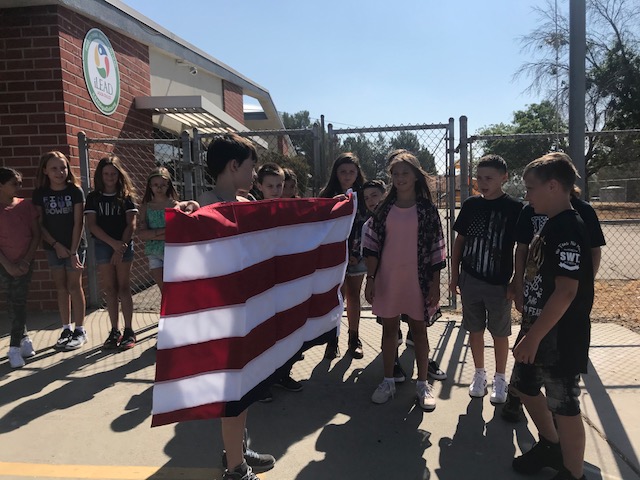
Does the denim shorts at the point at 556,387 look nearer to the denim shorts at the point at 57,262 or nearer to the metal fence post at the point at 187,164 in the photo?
the metal fence post at the point at 187,164

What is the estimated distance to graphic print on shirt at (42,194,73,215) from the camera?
4.75 meters

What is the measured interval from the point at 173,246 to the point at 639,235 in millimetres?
16868

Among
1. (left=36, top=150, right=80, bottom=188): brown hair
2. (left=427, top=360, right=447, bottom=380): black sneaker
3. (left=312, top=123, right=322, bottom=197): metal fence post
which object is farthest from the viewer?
(left=312, top=123, right=322, bottom=197): metal fence post

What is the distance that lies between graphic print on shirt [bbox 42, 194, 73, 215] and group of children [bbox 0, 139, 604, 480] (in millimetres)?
10

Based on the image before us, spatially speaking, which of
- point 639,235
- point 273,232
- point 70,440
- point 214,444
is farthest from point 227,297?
point 639,235

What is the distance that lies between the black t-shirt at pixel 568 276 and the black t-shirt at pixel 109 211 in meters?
4.03

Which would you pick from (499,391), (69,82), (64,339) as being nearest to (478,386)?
(499,391)

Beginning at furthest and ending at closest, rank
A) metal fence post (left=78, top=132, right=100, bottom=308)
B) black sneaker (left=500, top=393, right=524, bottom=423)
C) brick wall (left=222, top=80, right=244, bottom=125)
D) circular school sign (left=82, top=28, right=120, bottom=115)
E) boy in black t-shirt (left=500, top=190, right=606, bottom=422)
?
brick wall (left=222, top=80, right=244, bottom=125), circular school sign (left=82, top=28, right=120, bottom=115), metal fence post (left=78, top=132, right=100, bottom=308), black sneaker (left=500, top=393, right=524, bottom=423), boy in black t-shirt (left=500, top=190, right=606, bottom=422)

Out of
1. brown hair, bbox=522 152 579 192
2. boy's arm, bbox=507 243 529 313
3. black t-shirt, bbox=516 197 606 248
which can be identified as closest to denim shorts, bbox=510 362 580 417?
boy's arm, bbox=507 243 529 313

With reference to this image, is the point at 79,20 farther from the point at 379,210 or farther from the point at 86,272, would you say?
the point at 379,210

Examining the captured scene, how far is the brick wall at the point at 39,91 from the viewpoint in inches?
230

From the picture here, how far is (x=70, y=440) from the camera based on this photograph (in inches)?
122

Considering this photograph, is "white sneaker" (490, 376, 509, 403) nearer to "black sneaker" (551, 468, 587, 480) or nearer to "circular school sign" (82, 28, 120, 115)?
"black sneaker" (551, 468, 587, 480)

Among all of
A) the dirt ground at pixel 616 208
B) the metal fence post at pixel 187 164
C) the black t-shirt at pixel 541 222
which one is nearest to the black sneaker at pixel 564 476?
the black t-shirt at pixel 541 222
